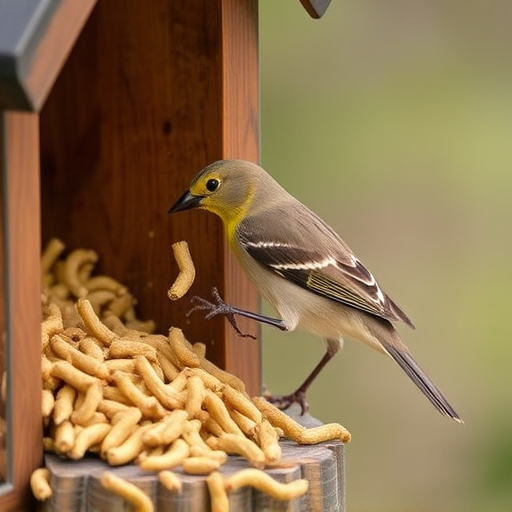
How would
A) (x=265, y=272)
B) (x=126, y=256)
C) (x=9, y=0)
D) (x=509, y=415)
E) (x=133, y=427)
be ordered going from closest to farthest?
(x=9, y=0)
(x=133, y=427)
(x=265, y=272)
(x=126, y=256)
(x=509, y=415)

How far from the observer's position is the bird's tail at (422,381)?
5199mm

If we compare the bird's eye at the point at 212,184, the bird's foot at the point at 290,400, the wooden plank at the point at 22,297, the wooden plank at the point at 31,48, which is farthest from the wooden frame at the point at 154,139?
the wooden plank at the point at 31,48

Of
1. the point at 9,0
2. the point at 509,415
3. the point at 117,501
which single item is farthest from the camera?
the point at 509,415

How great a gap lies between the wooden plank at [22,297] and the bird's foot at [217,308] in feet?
3.58

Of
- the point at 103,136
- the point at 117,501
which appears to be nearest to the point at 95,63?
the point at 103,136

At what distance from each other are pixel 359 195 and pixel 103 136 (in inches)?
141

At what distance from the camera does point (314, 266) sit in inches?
210

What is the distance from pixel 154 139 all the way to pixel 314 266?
0.90 metres

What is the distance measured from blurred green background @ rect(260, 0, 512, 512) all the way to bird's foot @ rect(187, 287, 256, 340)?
10.9 feet

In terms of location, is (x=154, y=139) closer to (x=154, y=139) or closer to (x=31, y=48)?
(x=154, y=139)

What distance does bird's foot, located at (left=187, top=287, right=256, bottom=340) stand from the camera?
5078 millimetres

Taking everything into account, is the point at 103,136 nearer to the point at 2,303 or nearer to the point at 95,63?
the point at 95,63

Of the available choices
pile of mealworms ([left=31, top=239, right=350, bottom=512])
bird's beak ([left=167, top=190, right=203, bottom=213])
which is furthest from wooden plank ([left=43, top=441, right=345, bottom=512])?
bird's beak ([left=167, top=190, right=203, bottom=213])

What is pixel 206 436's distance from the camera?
14.4ft
